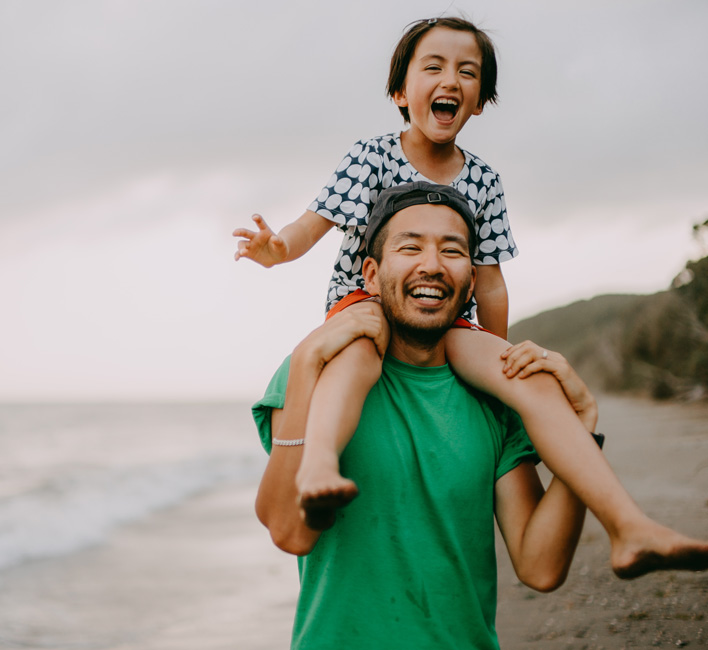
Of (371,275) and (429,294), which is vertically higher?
(371,275)

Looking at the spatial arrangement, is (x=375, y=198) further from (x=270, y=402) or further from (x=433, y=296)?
(x=270, y=402)

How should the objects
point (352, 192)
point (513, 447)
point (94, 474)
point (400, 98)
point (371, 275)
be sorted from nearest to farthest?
point (513, 447), point (371, 275), point (352, 192), point (400, 98), point (94, 474)

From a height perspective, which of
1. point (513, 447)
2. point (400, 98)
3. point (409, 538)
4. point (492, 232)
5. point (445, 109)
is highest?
point (400, 98)

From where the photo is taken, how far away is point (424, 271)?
240 cm

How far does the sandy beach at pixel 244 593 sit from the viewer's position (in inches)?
187

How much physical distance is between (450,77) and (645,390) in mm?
22772

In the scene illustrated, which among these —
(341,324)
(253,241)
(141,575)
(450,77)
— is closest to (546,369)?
(341,324)

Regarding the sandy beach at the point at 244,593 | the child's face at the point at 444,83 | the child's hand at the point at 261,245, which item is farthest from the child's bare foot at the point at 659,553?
the sandy beach at the point at 244,593

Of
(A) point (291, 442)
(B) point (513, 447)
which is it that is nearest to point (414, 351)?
(B) point (513, 447)

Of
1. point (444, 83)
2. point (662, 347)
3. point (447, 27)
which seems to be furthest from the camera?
point (662, 347)

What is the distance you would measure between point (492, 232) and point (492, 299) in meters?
0.30

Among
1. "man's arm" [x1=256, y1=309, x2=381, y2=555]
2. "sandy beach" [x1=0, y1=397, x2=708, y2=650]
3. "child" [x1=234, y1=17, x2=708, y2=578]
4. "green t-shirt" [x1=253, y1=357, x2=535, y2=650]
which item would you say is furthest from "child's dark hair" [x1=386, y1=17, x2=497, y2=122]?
"sandy beach" [x1=0, y1=397, x2=708, y2=650]

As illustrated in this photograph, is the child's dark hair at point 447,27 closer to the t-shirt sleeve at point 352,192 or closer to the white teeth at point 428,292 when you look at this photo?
the t-shirt sleeve at point 352,192

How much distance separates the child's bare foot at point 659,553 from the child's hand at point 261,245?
146cm
